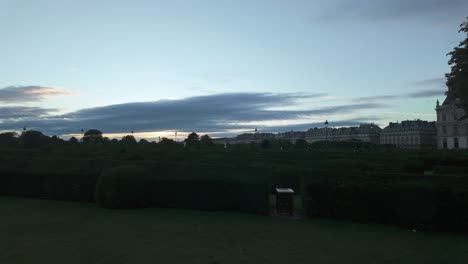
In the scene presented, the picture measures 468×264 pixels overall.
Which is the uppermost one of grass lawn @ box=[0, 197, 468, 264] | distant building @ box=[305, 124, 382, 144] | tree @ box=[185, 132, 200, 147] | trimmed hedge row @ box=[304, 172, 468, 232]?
distant building @ box=[305, 124, 382, 144]

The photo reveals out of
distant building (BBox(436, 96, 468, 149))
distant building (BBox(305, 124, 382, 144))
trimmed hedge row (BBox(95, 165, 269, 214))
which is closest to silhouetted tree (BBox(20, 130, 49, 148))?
trimmed hedge row (BBox(95, 165, 269, 214))

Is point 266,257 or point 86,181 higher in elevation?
point 86,181

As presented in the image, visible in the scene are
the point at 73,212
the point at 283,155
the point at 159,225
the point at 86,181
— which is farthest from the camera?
the point at 283,155

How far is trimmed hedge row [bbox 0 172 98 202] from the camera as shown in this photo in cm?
1540

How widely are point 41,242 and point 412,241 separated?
8406 millimetres

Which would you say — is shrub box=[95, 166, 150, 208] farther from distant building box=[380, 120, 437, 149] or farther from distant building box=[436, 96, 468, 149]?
distant building box=[380, 120, 437, 149]

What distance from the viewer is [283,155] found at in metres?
32.9

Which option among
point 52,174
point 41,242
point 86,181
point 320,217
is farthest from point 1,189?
point 320,217

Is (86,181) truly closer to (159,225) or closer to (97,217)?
(97,217)

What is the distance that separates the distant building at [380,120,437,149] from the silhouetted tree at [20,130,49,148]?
116 metres

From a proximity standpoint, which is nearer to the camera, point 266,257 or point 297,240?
point 266,257

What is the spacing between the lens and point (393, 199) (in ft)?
36.6

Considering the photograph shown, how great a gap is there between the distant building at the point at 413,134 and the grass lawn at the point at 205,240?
13604 centimetres

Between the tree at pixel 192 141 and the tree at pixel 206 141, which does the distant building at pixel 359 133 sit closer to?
the tree at pixel 192 141
